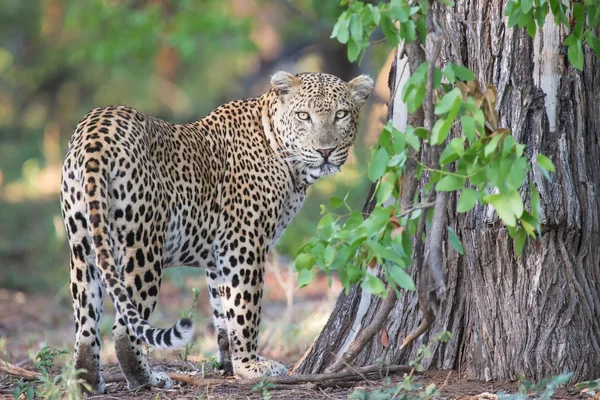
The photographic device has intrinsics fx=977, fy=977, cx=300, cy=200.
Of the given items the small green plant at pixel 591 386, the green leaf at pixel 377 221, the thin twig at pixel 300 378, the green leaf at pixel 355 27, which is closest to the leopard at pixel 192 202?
the thin twig at pixel 300 378

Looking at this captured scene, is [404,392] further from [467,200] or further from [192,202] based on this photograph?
[192,202]

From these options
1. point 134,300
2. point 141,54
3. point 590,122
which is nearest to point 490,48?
point 590,122

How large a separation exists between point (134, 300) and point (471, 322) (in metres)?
2.01

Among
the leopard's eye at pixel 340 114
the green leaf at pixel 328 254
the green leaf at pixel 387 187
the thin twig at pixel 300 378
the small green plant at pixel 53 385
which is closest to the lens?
the green leaf at pixel 328 254

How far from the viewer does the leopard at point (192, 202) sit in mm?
5762

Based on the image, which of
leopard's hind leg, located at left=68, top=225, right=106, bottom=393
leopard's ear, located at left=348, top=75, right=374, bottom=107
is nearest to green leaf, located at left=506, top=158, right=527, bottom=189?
leopard's hind leg, located at left=68, top=225, right=106, bottom=393

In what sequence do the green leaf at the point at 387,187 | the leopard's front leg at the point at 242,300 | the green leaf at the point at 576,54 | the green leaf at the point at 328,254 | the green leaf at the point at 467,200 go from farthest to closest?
the leopard's front leg at the point at 242,300
the green leaf at the point at 576,54
the green leaf at the point at 387,187
the green leaf at the point at 328,254
the green leaf at the point at 467,200

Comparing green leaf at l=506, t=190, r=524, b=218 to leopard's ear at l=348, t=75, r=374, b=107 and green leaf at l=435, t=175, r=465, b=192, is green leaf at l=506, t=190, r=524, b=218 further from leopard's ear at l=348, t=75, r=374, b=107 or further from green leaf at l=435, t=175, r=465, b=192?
leopard's ear at l=348, t=75, r=374, b=107

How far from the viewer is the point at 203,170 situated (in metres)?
6.64

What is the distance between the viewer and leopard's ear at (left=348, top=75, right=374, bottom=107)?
23.6ft

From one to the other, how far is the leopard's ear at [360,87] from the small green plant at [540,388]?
266 cm

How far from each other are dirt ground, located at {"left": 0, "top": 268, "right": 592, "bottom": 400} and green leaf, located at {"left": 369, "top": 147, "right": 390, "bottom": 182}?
1433mm

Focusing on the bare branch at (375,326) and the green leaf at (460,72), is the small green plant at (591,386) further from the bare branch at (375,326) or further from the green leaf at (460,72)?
the green leaf at (460,72)

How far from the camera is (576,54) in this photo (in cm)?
497
